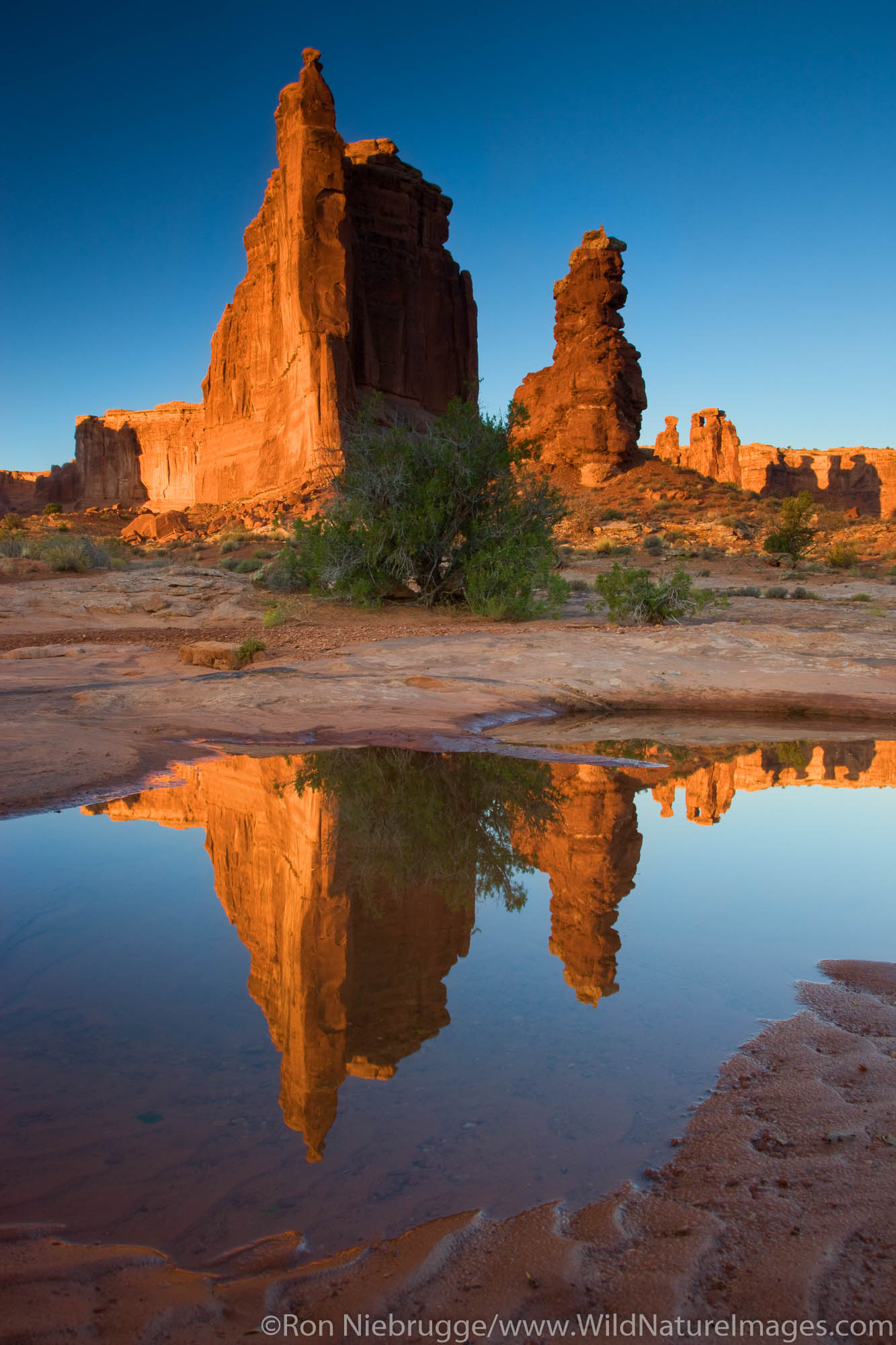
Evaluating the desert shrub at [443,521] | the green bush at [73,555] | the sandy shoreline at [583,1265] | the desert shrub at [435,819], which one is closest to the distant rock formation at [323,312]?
the green bush at [73,555]

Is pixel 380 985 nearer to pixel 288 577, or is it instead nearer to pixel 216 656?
pixel 216 656

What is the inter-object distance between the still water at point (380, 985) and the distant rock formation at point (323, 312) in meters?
30.4

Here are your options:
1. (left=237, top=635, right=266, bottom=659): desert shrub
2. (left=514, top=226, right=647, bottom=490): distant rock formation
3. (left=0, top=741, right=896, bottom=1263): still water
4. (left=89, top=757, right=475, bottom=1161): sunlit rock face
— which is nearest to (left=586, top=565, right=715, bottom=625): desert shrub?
(left=237, top=635, right=266, bottom=659): desert shrub

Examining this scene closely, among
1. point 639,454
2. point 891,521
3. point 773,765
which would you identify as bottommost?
point 773,765

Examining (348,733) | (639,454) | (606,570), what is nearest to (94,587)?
(348,733)

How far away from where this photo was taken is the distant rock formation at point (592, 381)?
4200cm

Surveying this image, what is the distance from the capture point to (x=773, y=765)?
21.3ft

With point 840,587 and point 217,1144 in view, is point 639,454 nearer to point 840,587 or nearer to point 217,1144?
point 840,587

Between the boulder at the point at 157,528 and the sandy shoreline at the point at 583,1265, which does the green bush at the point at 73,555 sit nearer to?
the boulder at the point at 157,528

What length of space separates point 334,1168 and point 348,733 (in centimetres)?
505

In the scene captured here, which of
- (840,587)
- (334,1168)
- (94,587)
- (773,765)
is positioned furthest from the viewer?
(840,587)

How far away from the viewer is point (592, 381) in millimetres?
42500

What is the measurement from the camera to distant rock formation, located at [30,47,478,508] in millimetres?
39781

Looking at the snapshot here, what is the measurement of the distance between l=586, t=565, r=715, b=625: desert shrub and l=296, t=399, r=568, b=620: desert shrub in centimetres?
118
